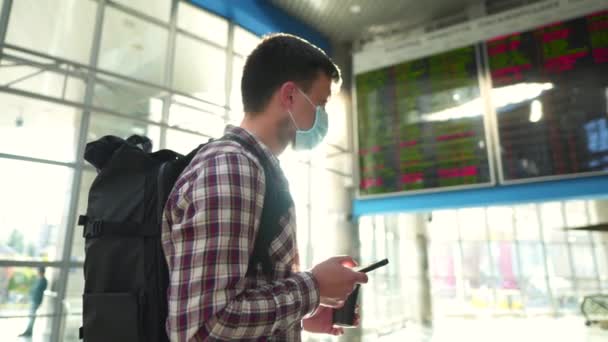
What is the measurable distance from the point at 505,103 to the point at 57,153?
471cm

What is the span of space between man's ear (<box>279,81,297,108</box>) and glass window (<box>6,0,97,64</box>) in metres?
3.32

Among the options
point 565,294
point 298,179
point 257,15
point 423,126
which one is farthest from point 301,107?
point 565,294

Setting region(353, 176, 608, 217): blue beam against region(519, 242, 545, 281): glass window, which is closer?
region(353, 176, 608, 217): blue beam

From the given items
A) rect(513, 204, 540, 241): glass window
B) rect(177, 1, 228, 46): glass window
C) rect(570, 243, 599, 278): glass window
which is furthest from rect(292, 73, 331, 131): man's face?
rect(570, 243, 599, 278): glass window

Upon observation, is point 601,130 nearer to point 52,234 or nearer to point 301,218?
point 301,218

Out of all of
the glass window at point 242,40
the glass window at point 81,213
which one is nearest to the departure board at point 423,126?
the glass window at point 242,40

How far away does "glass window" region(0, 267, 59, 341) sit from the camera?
9.93ft

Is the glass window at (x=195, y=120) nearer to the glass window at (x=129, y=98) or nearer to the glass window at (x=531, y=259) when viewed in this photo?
the glass window at (x=129, y=98)

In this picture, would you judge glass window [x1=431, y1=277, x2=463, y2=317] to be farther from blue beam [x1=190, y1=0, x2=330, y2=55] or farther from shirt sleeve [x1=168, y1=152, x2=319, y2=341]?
shirt sleeve [x1=168, y1=152, x2=319, y2=341]

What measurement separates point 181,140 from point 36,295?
1.97 metres

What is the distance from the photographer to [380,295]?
29.8 ft

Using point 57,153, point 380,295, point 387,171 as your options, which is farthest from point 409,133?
point 380,295

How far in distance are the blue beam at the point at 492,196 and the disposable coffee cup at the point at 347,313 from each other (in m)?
3.69

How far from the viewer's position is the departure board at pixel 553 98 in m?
4.06
